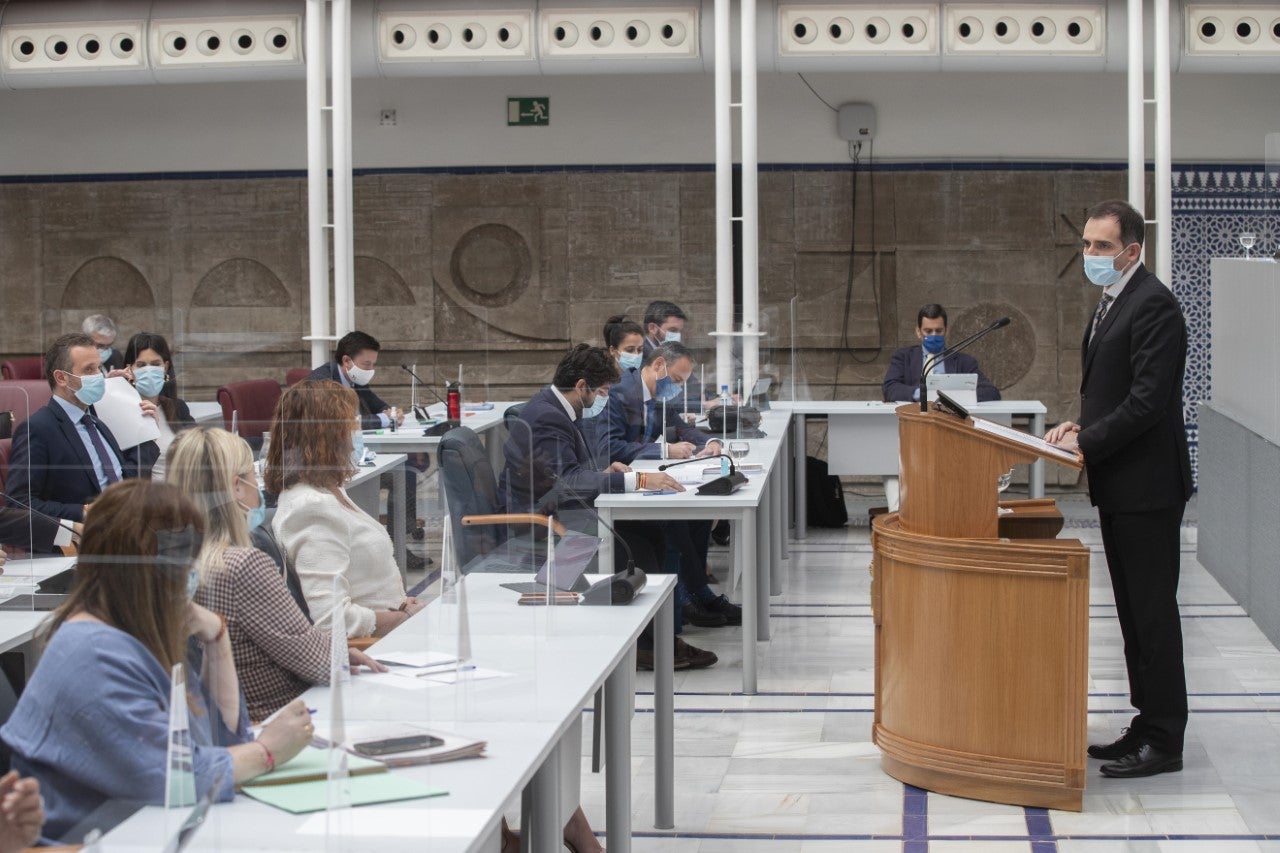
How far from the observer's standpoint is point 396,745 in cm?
252

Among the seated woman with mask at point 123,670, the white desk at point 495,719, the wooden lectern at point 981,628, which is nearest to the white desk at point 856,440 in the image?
the wooden lectern at point 981,628

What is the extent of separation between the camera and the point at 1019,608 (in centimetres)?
427

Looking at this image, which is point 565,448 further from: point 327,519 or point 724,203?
point 724,203

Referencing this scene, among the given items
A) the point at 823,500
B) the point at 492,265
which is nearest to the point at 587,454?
the point at 823,500

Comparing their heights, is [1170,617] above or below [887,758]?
above

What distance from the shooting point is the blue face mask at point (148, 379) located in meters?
7.45

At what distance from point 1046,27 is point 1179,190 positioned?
7.29ft

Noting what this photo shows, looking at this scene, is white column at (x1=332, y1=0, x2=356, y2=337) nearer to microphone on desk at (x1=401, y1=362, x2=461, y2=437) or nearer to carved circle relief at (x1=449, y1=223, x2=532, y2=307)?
microphone on desk at (x1=401, y1=362, x2=461, y2=437)

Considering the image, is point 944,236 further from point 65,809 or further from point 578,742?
point 65,809

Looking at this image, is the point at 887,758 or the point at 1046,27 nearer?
the point at 887,758

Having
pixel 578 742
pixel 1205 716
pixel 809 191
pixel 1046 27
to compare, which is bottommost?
pixel 1205 716

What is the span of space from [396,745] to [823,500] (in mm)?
7683

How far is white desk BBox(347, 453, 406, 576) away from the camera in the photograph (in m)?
3.40

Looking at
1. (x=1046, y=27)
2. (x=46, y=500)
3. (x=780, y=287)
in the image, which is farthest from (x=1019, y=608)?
(x=780, y=287)
